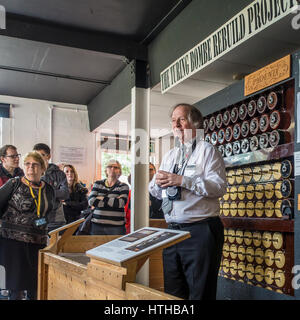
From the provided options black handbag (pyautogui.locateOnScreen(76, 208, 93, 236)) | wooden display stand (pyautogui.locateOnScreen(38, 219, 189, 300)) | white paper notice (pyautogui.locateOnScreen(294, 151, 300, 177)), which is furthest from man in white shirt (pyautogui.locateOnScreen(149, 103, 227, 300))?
black handbag (pyautogui.locateOnScreen(76, 208, 93, 236))

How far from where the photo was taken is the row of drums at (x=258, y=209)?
8.43 feet

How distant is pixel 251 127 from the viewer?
299 centimetres

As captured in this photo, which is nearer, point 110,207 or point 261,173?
point 261,173

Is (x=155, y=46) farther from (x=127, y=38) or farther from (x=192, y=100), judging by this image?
(x=192, y=100)

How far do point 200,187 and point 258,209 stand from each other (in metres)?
1.03

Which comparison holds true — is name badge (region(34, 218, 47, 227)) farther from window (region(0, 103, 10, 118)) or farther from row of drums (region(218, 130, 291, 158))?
window (region(0, 103, 10, 118))

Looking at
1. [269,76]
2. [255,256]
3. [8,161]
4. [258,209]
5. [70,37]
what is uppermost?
[70,37]

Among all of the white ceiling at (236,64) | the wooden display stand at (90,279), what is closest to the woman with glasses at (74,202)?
the white ceiling at (236,64)

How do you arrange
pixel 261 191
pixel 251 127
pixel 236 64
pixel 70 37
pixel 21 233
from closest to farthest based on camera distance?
pixel 261 191
pixel 251 127
pixel 21 233
pixel 236 64
pixel 70 37

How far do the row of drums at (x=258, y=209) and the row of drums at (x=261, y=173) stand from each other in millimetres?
170

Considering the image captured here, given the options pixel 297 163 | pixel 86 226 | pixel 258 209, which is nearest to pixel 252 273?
pixel 258 209

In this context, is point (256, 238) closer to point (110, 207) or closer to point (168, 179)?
point (168, 179)

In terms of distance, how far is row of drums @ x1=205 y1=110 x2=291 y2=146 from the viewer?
106 inches

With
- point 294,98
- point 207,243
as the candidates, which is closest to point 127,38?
point 294,98
